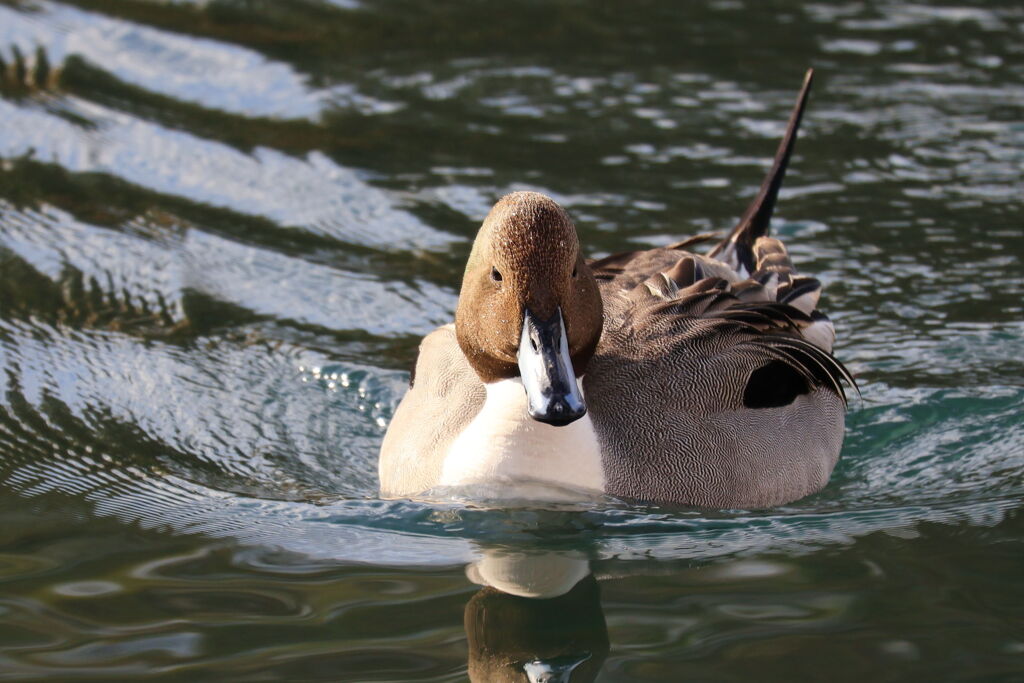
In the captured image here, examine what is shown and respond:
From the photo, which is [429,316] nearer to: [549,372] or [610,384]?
[610,384]

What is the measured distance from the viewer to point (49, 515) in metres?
4.52

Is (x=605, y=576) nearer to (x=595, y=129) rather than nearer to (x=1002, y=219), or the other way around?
(x=1002, y=219)

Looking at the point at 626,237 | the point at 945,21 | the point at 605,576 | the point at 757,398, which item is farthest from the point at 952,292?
the point at 945,21

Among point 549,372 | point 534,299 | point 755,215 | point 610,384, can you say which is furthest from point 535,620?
point 755,215

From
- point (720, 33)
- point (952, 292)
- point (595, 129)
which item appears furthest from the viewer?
point (720, 33)

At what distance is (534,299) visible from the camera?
4.22 meters

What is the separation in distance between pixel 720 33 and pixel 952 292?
12.3ft

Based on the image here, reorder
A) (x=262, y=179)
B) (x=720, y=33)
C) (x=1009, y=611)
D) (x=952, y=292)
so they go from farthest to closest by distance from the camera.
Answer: (x=720, y=33), (x=262, y=179), (x=952, y=292), (x=1009, y=611)

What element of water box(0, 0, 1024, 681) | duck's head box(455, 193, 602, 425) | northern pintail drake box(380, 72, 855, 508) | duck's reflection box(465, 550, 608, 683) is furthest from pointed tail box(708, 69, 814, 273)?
duck's reflection box(465, 550, 608, 683)

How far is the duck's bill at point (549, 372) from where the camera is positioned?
4.02 metres

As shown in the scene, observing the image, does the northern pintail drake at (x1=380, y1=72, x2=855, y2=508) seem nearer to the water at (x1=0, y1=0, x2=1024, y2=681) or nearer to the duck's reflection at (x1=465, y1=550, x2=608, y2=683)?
the water at (x1=0, y1=0, x2=1024, y2=681)

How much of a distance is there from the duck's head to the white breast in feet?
0.48

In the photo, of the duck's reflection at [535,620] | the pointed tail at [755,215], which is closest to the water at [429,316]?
the duck's reflection at [535,620]

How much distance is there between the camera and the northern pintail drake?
4.24m
